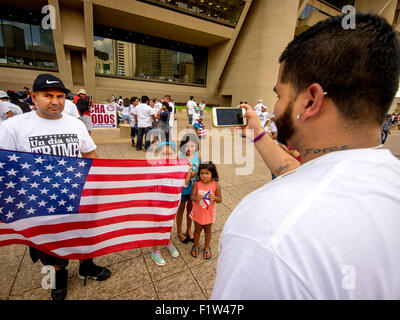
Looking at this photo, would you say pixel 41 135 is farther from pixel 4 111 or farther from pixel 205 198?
pixel 4 111

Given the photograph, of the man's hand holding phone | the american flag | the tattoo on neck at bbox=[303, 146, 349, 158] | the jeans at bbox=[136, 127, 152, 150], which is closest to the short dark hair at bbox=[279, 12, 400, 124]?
the tattoo on neck at bbox=[303, 146, 349, 158]

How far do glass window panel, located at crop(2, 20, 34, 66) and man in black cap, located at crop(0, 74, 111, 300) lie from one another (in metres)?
25.1

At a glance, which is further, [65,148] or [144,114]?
[144,114]

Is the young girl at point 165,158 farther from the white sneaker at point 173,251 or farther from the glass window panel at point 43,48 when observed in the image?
the glass window panel at point 43,48

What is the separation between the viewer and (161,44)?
2573 centimetres

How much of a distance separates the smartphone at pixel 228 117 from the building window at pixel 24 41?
25.0 meters

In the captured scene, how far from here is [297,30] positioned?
2583cm

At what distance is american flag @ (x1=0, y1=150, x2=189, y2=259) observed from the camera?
1.92 metres

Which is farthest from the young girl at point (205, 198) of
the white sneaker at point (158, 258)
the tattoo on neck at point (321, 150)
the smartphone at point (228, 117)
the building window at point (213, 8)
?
the building window at point (213, 8)

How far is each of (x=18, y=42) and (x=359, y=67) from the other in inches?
1141

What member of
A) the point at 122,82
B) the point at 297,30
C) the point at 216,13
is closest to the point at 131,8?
the point at 122,82

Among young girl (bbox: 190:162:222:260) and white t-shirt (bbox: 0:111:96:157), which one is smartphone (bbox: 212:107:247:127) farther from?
white t-shirt (bbox: 0:111:96:157)

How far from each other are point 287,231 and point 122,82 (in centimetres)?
2564

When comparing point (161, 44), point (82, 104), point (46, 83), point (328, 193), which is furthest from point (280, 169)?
point (161, 44)
